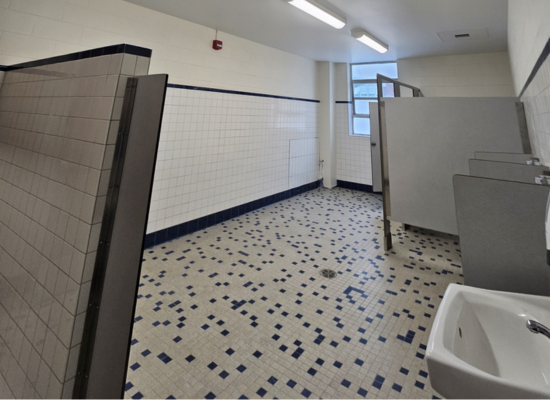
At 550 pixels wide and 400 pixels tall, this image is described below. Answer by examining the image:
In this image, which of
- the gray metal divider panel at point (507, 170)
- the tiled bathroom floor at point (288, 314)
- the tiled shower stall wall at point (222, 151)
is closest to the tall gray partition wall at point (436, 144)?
the tiled bathroom floor at point (288, 314)

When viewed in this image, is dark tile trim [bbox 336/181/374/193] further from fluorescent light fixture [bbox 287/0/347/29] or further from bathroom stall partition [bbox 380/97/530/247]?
fluorescent light fixture [bbox 287/0/347/29]

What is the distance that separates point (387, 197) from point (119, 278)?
Answer: 2.68 metres

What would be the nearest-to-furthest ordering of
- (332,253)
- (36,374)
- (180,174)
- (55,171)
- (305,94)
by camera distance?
1. (36,374)
2. (55,171)
3. (332,253)
4. (180,174)
5. (305,94)

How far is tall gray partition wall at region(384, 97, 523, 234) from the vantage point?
6.79 feet

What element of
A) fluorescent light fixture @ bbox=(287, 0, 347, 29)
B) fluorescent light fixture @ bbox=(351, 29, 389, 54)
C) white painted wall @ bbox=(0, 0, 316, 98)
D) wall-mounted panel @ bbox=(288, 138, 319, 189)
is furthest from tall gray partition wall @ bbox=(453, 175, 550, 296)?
wall-mounted panel @ bbox=(288, 138, 319, 189)

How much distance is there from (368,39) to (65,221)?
3698 mm

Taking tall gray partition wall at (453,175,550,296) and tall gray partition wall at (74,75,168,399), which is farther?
tall gray partition wall at (453,175,550,296)

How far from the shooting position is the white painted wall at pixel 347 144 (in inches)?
197

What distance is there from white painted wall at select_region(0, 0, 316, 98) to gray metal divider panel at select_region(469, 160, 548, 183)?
293 centimetres

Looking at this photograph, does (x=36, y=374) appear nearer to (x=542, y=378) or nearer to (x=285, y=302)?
(x=285, y=302)

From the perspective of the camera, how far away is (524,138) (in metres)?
2.00

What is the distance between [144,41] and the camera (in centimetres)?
251

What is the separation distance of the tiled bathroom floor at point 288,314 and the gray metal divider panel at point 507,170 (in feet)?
3.55

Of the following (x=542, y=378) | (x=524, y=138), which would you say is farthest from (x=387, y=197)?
(x=542, y=378)
